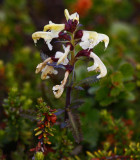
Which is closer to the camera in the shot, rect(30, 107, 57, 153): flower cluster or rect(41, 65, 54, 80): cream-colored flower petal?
rect(30, 107, 57, 153): flower cluster

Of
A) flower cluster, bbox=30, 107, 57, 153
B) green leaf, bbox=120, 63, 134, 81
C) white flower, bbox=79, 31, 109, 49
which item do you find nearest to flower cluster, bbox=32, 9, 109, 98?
white flower, bbox=79, 31, 109, 49

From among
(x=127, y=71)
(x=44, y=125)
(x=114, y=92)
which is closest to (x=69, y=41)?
(x=44, y=125)

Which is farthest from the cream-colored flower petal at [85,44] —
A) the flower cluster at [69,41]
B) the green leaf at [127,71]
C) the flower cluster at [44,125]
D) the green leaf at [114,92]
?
the green leaf at [127,71]

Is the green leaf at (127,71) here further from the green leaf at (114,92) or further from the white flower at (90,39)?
the white flower at (90,39)

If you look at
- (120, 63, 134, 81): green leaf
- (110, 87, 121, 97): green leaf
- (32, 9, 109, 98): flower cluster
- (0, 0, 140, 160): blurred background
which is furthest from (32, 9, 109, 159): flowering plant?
(120, 63, 134, 81): green leaf

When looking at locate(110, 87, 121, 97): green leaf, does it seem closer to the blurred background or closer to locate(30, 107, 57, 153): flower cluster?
the blurred background

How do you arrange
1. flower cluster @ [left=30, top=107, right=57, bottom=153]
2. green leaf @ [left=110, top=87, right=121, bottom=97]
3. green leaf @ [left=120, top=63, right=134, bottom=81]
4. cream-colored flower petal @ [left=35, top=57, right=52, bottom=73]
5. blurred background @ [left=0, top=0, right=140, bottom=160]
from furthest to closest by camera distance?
green leaf @ [left=120, top=63, right=134, bottom=81] < green leaf @ [left=110, top=87, right=121, bottom=97] < blurred background @ [left=0, top=0, right=140, bottom=160] < cream-colored flower petal @ [left=35, top=57, right=52, bottom=73] < flower cluster @ [left=30, top=107, right=57, bottom=153]

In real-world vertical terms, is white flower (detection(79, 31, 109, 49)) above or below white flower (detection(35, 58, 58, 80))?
above

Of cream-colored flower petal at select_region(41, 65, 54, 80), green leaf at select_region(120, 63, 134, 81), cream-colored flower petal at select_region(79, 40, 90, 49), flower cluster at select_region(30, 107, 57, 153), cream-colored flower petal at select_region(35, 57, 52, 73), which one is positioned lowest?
flower cluster at select_region(30, 107, 57, 153)

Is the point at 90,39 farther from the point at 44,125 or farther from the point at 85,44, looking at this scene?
the point at 44,125

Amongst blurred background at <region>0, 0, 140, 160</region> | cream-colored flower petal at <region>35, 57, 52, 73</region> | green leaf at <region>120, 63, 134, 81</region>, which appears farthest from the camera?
green leaf at <region>120, 63, 134, 81</region>
